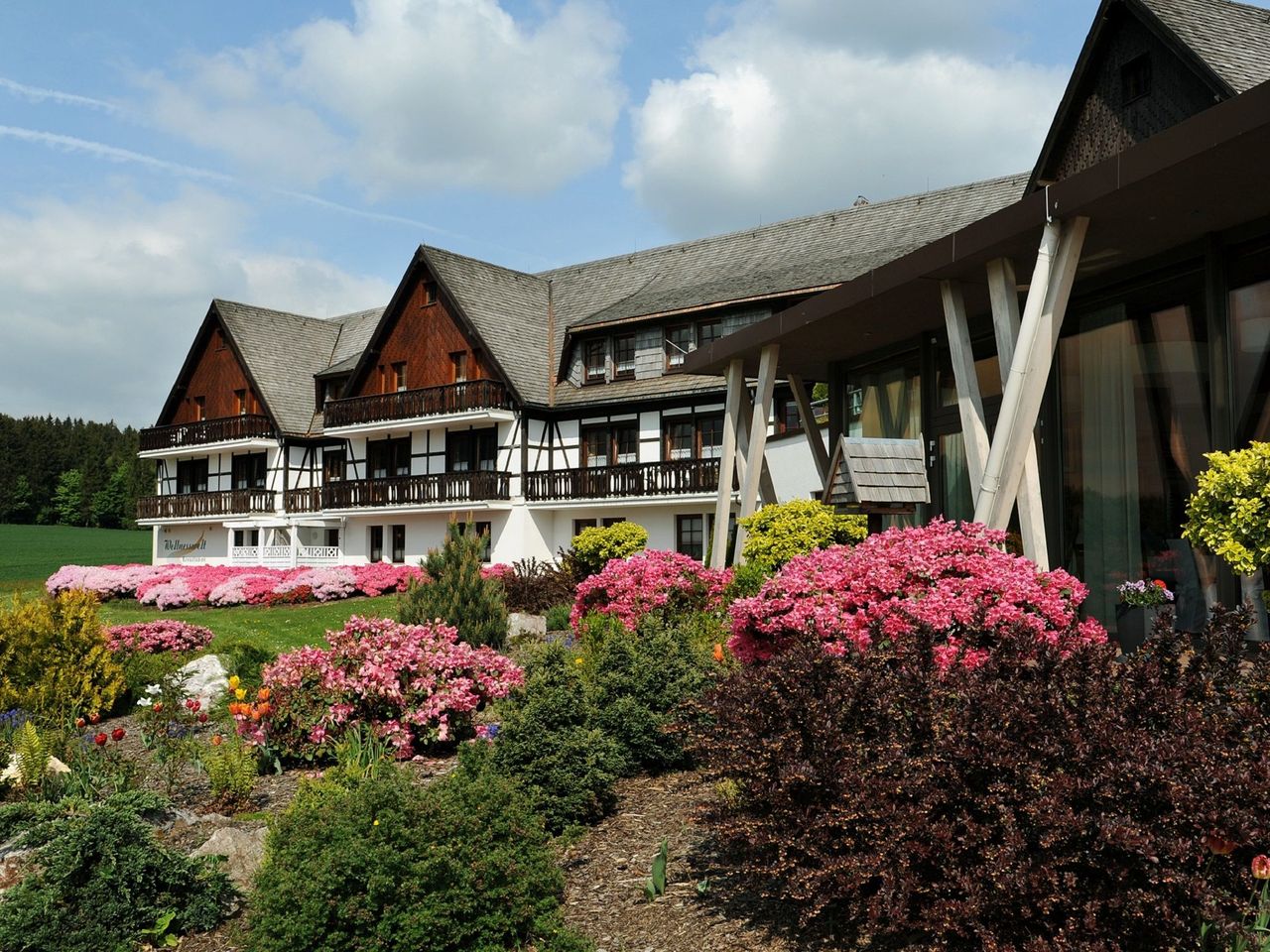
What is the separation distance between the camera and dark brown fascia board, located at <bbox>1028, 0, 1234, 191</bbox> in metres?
13.7

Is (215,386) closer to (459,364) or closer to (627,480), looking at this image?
(459,364)

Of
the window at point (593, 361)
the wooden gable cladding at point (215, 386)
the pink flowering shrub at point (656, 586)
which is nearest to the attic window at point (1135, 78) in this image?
the pink flowering shrub at point (656, 586)

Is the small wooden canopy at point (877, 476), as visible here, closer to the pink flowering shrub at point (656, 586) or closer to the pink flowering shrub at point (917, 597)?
the pink flowering shrub at point (656, 586)

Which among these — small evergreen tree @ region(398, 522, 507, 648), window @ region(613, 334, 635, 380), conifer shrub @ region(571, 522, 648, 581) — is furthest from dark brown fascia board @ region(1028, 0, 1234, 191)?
window @ region(613, 334, 635, 380)

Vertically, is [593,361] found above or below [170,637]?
above

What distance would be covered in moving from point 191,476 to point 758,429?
1447 inches

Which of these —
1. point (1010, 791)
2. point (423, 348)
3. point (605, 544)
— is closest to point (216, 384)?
point (423, 348)

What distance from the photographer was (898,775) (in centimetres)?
485

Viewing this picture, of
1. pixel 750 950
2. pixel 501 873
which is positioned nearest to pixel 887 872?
pixel 750 950

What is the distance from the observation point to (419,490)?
35.4m

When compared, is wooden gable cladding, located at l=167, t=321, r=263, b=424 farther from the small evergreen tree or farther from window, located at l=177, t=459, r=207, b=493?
the small evergreen tree

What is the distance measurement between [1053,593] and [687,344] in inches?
959

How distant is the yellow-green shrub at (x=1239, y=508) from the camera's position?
732cm

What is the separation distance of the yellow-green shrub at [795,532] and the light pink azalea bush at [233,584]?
1461cm
